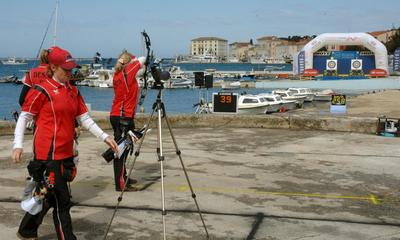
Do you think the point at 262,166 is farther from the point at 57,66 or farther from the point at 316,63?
the point at 316,63

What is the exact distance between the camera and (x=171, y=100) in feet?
252

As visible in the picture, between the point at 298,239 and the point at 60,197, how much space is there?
236 cm

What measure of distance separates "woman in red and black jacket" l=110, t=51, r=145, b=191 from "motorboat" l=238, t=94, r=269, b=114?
107ft

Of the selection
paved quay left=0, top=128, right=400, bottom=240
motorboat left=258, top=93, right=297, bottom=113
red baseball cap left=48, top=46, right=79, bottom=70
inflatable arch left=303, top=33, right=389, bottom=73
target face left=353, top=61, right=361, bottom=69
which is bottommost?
motorboat left=258, top=93, right=297, bottom=113

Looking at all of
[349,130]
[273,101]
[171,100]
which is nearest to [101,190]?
[349,130]

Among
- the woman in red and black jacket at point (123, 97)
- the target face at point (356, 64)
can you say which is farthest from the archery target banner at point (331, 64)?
the woman in red and black jacket at point (123, 97)

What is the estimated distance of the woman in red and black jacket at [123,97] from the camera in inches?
260

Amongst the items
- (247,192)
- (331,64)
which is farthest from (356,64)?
(247,192)

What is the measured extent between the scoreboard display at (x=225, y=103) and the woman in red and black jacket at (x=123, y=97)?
8.94m

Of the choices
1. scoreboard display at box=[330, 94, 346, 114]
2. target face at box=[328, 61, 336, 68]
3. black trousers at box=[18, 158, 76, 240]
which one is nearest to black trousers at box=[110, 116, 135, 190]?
black trousers at box=[18, 158, 76, 240]

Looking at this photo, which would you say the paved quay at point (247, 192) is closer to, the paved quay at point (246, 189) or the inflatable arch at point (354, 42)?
the paved quay at point (246, 189)

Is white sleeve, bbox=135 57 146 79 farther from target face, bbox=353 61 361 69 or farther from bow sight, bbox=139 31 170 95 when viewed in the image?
target face, bbox=353 61 361 69

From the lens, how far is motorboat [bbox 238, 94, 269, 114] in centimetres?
3956

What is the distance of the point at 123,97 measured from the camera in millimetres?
6742
